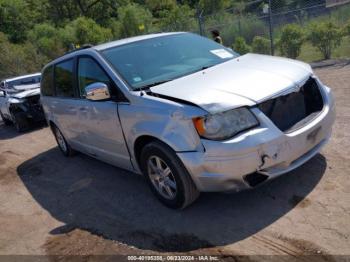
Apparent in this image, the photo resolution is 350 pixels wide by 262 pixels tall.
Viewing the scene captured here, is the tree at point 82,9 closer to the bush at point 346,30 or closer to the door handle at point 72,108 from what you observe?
the bush at point 346,30

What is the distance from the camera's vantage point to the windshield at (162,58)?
4.80m

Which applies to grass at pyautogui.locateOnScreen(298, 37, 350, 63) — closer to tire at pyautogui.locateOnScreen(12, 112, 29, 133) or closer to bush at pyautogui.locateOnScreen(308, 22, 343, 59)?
bush at pyautogui.locateOnScreen(308, 22, 343, 59)

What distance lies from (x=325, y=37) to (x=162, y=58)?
952cm

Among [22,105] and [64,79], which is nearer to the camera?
[64,79]

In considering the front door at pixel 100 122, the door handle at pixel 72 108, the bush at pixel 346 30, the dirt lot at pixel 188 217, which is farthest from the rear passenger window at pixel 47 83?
the bush at pixel 346 30

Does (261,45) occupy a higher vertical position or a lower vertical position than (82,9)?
lower

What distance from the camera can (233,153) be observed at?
376 cm

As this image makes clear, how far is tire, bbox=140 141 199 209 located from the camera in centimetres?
412

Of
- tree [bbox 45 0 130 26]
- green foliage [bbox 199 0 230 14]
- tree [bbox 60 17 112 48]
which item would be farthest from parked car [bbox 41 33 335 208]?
tree [bbox 45 0 130 26]

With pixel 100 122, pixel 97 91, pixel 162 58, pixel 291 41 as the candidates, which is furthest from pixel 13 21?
pixel 97 91

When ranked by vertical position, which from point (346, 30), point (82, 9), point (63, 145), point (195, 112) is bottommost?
point (346, 30)

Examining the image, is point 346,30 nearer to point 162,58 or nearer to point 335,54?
point 335,54

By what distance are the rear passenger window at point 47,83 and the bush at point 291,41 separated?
9.08 meters

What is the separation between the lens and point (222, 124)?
12.6 feet
